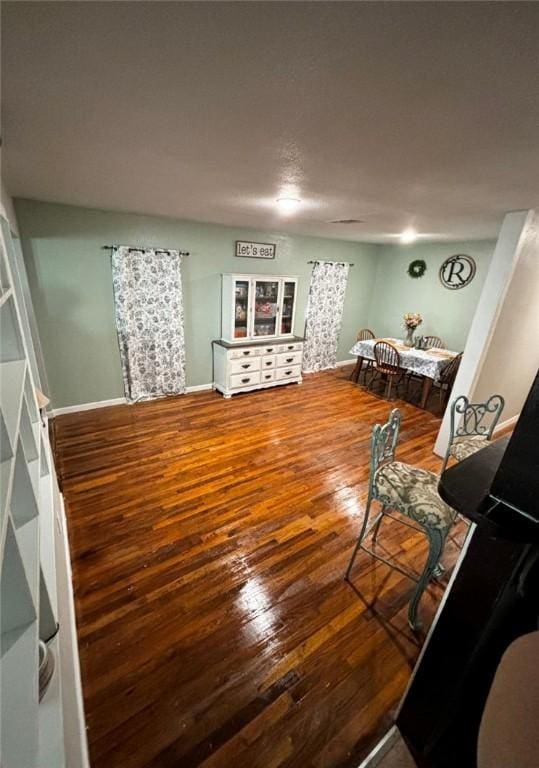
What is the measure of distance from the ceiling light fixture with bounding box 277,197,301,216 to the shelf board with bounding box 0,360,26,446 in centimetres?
193

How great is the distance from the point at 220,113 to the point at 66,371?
3.22 metres

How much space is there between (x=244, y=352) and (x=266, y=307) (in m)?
0.79

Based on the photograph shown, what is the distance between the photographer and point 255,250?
4.09m

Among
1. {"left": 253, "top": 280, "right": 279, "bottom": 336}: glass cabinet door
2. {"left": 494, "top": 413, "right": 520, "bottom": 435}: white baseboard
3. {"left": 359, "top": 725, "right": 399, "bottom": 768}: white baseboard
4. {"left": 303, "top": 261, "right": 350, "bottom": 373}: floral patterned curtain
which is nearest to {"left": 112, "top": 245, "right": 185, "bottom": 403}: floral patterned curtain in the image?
{"left": 253, "top": 280, "right": 279, "bottom": 336}: glass cabinet door

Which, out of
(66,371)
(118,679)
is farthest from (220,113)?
(66,371)

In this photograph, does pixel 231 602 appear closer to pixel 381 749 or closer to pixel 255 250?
pixel 381 749

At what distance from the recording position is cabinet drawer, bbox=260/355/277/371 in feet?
13.9

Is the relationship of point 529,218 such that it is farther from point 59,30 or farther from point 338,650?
point 338,650

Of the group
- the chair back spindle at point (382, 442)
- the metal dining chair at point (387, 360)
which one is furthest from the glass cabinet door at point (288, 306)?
the chair back spindle at point (382, 442)

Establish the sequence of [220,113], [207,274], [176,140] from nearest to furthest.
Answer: [220,113], [176,140], [207,274]

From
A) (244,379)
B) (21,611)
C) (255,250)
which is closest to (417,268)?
(255,250)

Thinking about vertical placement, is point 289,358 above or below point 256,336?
below

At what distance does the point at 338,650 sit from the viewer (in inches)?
56.3

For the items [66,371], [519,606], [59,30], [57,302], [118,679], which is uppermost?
[59,30]
